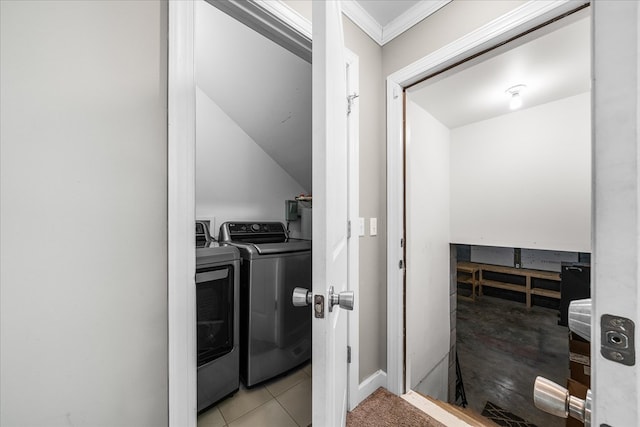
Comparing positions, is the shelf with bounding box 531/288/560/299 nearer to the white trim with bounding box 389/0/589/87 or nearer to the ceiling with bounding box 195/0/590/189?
the ceiling with bounding box 195/0/590/189

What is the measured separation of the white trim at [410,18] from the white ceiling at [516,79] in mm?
375

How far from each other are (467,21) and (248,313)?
2.22 metres

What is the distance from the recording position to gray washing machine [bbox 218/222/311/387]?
5.39 feet

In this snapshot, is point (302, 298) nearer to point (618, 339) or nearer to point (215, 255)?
point (618, 339)

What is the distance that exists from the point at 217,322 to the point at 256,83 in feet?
6.15

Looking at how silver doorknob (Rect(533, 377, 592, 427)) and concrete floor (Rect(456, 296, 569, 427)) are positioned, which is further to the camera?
concrete floor (Rect(456, 296, 569, 427))

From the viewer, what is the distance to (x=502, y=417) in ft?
6.14

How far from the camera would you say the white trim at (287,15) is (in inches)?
40.4

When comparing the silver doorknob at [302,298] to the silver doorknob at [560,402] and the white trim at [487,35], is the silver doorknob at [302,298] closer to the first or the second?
the silver doorknob at [560,402]

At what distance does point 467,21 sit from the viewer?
1.29 meters

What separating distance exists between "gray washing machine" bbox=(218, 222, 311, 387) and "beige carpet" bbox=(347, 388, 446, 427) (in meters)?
0.62

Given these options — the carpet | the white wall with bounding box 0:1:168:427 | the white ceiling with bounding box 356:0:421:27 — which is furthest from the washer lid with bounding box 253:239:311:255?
the carpet

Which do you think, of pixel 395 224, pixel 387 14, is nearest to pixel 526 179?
pixel 395 224

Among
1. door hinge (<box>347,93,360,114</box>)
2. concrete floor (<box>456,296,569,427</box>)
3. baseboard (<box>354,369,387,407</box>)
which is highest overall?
door hinge (<box>347,93,360,114</box>)
